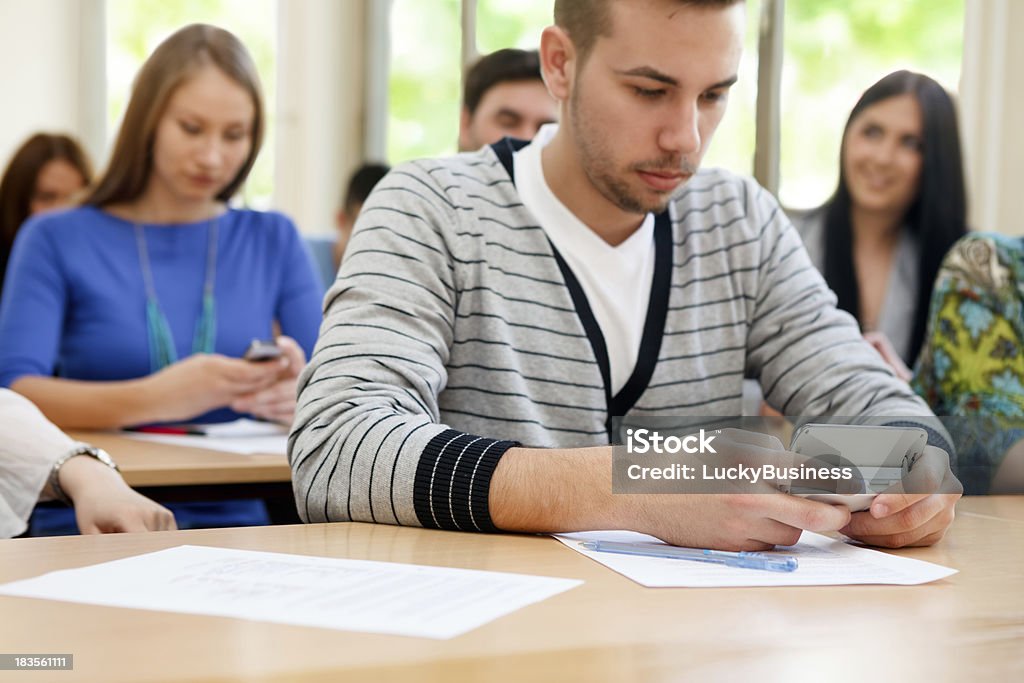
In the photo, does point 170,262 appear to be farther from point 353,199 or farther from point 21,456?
point 353,199

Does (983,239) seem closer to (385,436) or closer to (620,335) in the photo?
(620,335)

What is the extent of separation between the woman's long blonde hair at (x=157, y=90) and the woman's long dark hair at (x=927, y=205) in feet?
5.04

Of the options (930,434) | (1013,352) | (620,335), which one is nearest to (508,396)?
(620,335)

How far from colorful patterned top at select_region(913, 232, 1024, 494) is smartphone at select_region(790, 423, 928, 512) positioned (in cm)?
83

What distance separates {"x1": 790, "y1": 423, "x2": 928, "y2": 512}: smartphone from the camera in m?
1.05

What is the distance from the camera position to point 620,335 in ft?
5.19

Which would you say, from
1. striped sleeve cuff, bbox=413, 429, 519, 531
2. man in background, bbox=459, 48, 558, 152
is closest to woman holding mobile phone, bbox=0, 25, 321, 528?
man in background, bbox=459, 48, 558, 152

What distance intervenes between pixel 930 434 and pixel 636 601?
642 millimetres

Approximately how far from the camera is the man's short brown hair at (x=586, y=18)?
1.47m

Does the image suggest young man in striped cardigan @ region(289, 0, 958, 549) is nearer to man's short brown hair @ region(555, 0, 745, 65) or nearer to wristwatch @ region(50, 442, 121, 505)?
man's short brown hair @ region(555, 0, 745, 65)

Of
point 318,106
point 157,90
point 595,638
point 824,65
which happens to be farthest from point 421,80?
point 595,638

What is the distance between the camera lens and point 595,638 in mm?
747

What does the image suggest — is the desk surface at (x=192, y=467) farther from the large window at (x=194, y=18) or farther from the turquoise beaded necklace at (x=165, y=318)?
the large window at (x=194, y=18)

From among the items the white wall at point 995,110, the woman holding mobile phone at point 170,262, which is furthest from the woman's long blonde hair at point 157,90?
the white wall at point 995,110
